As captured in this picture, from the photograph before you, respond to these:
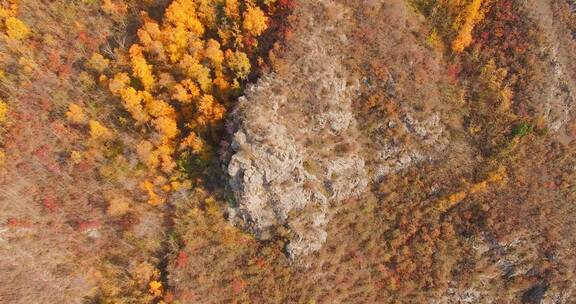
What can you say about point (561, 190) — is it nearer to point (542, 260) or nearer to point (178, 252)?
point (542, 260)

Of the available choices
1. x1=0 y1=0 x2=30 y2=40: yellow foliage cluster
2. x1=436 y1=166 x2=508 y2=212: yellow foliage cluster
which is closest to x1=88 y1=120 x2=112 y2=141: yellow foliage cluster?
x1=0 y1=0 x2=30 y2=40: yellow foliage cluster

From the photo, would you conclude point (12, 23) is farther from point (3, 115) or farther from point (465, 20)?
point (465, 20)

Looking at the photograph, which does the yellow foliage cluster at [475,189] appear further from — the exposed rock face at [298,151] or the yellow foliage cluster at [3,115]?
the yellow foliage cluster at [3,115]

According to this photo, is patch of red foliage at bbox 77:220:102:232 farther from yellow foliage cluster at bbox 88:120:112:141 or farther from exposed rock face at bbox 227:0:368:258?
exposed rock face at bbox 227:0:368:258

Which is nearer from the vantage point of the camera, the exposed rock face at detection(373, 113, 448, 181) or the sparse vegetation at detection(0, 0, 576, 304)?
the sparse vegetation at detection(0, 0, 576, 304)

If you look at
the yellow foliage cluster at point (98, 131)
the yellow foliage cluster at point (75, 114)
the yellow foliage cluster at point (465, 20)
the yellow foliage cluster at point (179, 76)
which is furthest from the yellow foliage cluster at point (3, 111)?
the yellow foliage cluster at point (465, 20)

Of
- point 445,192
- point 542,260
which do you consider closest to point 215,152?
point 445,192

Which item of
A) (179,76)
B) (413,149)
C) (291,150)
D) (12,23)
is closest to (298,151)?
(291,150)
